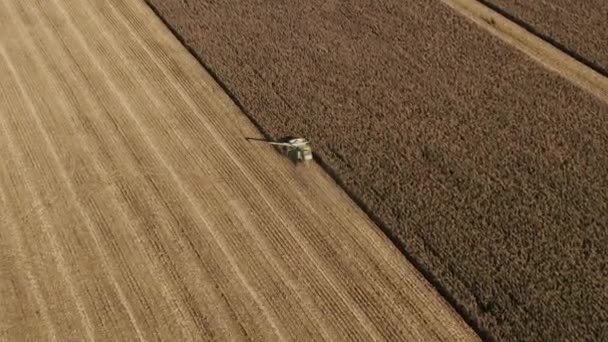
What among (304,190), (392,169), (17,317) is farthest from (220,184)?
(17,317)

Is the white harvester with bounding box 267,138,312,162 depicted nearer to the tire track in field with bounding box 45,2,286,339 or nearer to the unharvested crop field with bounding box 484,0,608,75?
the tire track in field with bounding box 45,2,286,339

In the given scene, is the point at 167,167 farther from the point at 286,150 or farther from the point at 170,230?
the point at 286,150

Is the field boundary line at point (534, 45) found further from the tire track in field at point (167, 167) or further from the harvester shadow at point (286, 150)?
the tire track in field at point (167, 167)

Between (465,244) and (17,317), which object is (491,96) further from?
(17,317)

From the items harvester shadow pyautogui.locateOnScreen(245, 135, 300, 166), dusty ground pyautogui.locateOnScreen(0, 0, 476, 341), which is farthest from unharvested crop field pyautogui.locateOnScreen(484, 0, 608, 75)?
dusty ground pyautogui.locateOnScreen(0, 0, 476, 341)

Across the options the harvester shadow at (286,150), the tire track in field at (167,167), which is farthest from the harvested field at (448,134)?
the tire track in field at (167,167)

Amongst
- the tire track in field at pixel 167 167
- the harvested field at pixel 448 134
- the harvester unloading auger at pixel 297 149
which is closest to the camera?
the harvested field at pixel 448 134
